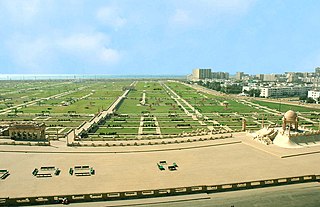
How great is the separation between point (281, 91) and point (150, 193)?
538 feet

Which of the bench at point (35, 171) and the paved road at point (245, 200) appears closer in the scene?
the paved road at point (245, 200)

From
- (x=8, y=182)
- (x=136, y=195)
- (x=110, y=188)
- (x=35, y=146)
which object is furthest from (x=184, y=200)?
(x=35, y=146)

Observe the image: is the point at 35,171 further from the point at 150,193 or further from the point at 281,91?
the point at 281,91

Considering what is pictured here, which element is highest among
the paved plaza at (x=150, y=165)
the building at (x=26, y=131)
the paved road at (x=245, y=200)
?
the building at (x=26, y=131)

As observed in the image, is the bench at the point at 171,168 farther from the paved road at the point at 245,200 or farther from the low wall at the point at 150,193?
the paved road at the point at 245,200

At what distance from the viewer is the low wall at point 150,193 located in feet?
84.9

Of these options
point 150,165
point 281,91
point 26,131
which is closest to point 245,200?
point 150,165

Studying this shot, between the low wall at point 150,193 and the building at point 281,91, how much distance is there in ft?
478

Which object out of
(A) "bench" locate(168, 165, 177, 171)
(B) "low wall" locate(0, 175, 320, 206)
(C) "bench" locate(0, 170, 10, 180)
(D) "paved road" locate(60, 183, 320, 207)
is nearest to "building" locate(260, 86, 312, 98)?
(B) "low wall" locate(0, 175, 320, 206)

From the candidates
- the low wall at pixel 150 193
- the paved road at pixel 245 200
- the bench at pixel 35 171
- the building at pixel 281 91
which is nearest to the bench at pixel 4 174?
the bench at pixel 35 171

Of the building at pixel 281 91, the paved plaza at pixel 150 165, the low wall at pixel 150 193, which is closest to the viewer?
the low wall at pixel 150 193

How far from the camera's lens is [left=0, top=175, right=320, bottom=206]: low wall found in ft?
84.9

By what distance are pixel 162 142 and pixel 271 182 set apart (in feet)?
64.6

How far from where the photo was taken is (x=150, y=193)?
27828 mm
